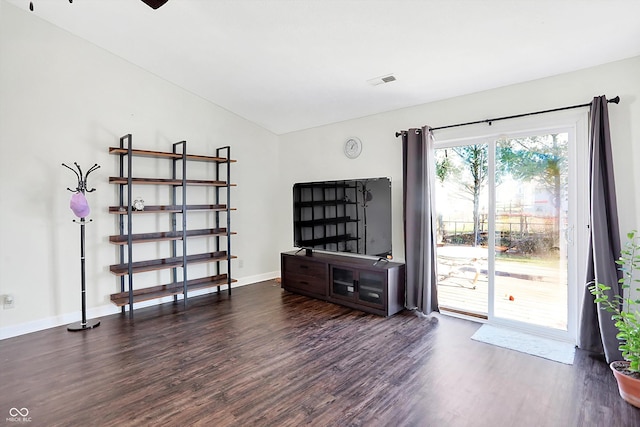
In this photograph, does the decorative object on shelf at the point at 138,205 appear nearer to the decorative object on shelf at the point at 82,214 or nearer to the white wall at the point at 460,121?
the decorative object on shelf at the point at 82,214

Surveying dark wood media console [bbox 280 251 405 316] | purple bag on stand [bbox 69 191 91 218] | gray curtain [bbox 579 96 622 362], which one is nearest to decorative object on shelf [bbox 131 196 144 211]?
purple bag on stand [bbox 69 191 91 218]

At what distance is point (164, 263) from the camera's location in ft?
13.9

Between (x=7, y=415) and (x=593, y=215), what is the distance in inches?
171

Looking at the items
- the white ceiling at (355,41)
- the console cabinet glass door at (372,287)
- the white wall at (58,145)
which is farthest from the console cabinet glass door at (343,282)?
the white wall at (58,145)

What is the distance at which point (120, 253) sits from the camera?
155 inches

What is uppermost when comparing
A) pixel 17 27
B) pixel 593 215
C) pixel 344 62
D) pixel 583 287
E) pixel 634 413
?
pixel 17 27

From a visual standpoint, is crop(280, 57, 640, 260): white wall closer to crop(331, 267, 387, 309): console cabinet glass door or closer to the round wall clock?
the round wall clock

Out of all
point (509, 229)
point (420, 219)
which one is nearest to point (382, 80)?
Result: point (420, 219)

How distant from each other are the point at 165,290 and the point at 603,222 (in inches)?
182

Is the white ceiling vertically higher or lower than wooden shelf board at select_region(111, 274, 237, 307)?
higher

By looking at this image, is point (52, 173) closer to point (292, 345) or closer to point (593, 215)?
point (292, 345)

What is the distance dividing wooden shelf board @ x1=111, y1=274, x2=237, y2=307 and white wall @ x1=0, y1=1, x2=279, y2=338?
16cm

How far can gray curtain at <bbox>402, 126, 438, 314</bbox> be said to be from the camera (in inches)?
142

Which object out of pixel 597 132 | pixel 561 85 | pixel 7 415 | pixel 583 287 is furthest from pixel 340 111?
pixel 7 415
